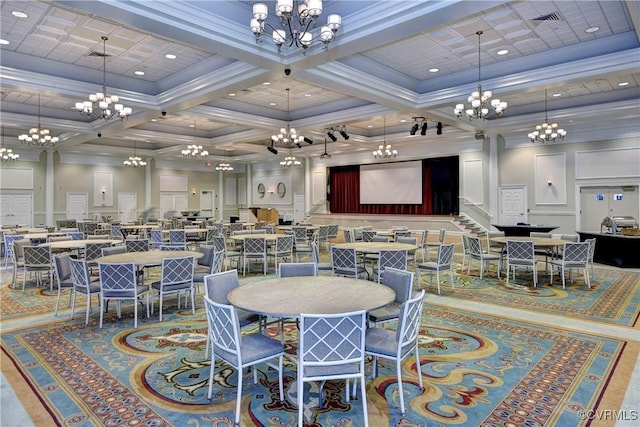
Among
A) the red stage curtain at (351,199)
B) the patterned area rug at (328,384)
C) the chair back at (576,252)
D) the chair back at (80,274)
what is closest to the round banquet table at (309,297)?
the patterned area rug at (328,384)

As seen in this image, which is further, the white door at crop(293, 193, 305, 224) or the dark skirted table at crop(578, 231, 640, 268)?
the white door at crop(293, 193, 305, 224)

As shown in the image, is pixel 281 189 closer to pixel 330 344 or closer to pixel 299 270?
pixel 299 270

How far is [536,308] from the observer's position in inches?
223

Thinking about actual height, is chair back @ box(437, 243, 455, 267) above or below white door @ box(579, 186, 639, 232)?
below

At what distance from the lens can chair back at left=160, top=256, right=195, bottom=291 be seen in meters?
5.11

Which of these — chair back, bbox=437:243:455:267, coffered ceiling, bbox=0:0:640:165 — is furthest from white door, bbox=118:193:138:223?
chair back, bbox=437:243:455:267

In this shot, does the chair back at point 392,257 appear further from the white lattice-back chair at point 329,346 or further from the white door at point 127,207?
the white door at point 127,207

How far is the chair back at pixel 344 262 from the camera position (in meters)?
5.98

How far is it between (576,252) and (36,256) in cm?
935

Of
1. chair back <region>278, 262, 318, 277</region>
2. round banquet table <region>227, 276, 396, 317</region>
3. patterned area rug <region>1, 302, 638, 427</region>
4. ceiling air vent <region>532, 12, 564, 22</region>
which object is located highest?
ceiling air vent <region>532, 12, 564, 22</region>

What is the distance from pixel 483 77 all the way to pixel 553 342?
6.02 meters

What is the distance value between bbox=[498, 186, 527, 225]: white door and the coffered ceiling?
2317 millimetres

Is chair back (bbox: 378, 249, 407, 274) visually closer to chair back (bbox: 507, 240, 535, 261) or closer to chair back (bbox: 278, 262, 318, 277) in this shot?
chair back (bbox: 278, 262, 318, 277)

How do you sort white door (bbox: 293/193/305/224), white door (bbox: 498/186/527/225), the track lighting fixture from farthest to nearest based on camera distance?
1. white door (bbox: 293/193/305/224)
2. white door (bbox: 498/186/527/225)
3. the track lighting fixture
